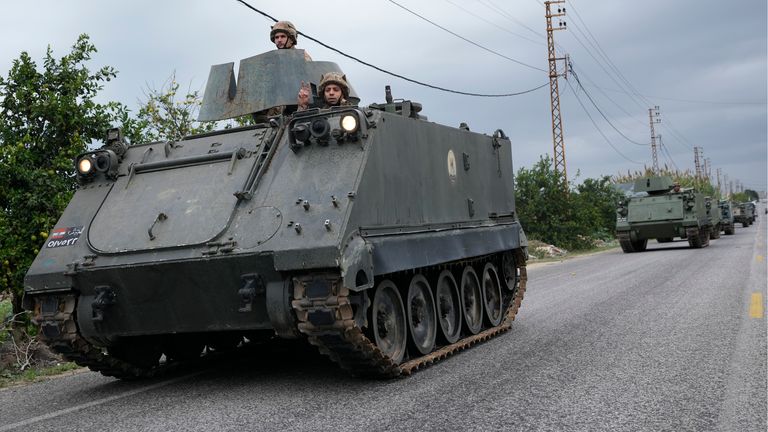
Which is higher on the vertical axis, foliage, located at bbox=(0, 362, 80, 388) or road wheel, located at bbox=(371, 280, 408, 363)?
road wheel, located at bbox=(371, 280, 408, 363)

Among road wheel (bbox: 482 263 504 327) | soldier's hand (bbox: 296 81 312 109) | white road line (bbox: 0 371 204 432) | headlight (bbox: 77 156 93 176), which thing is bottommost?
white road line (bbox: 0 371 204 432)

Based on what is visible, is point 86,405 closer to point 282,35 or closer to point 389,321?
point 389,321

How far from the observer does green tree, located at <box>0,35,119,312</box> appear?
936 cm

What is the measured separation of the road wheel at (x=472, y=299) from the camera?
29.3 ft

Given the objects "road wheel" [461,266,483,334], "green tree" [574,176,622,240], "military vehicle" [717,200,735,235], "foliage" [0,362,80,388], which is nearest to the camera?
"foliage" [0,362,80,388]

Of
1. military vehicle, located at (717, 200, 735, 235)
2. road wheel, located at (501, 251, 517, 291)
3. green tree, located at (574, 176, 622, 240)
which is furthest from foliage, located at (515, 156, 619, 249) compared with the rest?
road wheel, located at (501, 251, 517, 291)

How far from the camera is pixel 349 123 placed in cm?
672

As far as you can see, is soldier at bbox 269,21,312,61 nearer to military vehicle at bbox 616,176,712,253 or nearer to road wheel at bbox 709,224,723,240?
military vehicle at bbox 616,176,712,253

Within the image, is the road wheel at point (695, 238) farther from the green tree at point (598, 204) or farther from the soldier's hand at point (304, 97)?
the soldier's hand at point (304, 97)

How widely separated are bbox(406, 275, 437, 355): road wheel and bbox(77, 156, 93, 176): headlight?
3.10 metres

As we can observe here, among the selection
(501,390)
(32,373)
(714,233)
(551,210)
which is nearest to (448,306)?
(501,390)

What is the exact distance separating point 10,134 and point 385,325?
5.52 m

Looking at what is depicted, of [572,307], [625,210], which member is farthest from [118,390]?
[625,210]

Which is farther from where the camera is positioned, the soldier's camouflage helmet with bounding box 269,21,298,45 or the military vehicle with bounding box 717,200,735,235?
the military vehicle with bounding box 717,200,735,235
